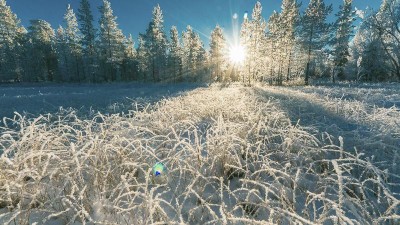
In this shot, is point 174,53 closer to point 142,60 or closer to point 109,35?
point 142,60

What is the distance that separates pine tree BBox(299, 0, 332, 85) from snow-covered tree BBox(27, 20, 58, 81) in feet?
141

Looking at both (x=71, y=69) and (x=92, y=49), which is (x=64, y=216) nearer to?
(x=92, y=49)

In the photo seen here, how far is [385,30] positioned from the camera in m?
27.8

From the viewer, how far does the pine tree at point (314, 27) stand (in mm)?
31297

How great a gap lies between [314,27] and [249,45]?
9794 mm

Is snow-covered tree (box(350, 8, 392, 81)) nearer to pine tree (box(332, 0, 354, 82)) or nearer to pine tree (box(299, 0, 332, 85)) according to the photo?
pine tree (box(332, 0, 354, 82))

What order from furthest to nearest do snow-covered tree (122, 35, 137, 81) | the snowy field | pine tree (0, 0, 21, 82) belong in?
snow-covered tree (122, 35, 137, 81)
pine tree (0, 0, 21, 82)
the snowy field

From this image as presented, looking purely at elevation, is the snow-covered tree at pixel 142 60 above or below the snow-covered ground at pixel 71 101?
above

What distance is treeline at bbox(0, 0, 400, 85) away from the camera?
104 ft

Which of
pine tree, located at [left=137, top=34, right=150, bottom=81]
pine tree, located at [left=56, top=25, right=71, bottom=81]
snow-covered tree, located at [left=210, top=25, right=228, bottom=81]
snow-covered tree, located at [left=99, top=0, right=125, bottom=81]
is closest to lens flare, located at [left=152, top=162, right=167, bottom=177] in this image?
snow-covered tree, located at [left=99, top=0, right=125, bottom=81]

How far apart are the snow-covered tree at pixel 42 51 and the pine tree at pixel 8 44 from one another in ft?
7.34

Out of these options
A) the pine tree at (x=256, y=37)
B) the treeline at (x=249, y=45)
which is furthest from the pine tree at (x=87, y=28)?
the pine tree at (x=256, y=37)

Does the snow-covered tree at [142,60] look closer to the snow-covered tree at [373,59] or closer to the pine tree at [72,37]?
the pine tree at [72,37]

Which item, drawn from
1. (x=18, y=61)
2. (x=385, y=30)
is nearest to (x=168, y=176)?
(x=385, y=30)
